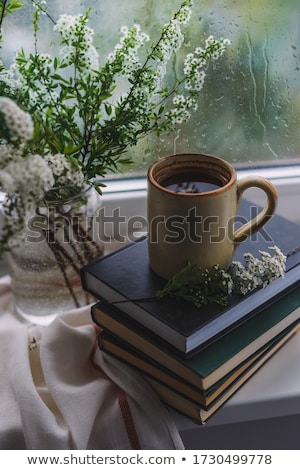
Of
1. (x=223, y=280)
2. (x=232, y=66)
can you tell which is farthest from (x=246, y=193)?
(x=223, y=280)

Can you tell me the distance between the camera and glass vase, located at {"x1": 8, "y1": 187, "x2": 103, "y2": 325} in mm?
798

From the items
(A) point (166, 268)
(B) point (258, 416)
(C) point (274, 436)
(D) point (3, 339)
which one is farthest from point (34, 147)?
(C) point (274, 436)

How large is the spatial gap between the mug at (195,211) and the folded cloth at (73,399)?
0.15 metres

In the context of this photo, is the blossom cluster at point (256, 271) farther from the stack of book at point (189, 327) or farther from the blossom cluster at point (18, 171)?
the blossom cluster at point (18, 171)

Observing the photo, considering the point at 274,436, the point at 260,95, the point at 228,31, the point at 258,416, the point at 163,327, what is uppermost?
the point at 228,31

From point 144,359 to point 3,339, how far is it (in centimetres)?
22

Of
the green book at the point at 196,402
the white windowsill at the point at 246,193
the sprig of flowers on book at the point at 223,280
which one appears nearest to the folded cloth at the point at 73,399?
the green book at the point at 196,402

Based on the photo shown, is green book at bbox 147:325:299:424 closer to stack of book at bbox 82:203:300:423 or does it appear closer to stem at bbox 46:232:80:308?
stack of book at bbox 82:203:300:423

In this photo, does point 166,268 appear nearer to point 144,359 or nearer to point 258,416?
A: point 144,359

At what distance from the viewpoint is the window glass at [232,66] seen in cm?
89

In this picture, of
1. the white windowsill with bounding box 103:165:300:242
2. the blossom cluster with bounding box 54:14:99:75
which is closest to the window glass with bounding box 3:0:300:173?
the white windowsill with bounding box 103:165:300:242

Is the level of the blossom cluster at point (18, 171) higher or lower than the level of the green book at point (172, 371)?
higher

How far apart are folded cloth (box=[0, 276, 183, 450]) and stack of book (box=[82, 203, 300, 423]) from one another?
28 millimetres

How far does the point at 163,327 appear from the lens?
70 centimetres
